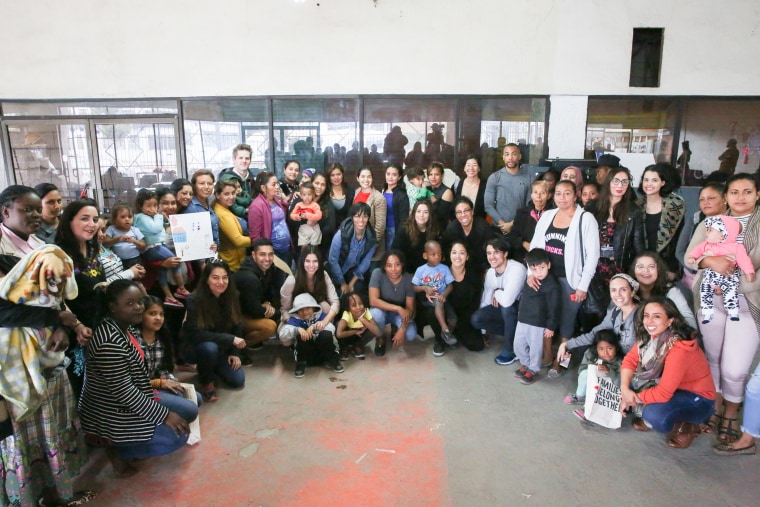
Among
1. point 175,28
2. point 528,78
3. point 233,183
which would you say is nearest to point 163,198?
point 233,183

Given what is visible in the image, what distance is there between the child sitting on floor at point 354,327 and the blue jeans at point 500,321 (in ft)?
2.86

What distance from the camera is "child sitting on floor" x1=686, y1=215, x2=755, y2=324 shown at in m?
2.56

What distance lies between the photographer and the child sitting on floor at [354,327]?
3.90 meters

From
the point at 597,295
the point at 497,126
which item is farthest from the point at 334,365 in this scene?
the point at 497,126

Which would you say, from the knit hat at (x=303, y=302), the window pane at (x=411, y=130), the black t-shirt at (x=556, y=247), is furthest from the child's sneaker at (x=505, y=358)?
the window pane at (x=411, y=130)

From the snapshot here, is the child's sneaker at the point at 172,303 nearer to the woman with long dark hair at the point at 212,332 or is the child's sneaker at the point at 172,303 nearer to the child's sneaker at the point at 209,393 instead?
the woman with long dark hair at the point at 212,332

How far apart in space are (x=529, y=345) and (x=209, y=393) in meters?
2.35

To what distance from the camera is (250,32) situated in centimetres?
573

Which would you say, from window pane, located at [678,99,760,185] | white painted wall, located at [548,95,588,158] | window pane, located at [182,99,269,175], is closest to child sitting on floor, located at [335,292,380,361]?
window pane, located at [182,99,269,175]

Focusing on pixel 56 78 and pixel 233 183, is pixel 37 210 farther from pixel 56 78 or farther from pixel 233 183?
pixel 56 78

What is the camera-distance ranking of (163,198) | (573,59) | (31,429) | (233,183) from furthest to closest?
(573,59), (233,183), (163,198), (31,429)

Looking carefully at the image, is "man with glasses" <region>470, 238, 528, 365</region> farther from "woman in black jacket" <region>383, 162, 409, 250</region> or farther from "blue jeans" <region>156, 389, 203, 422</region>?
"blue jeans" <region>156, 389, 203, 422</region>

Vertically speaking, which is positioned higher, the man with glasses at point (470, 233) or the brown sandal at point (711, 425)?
the man with glasses at point (470, 233)

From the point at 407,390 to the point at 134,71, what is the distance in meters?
5.20
